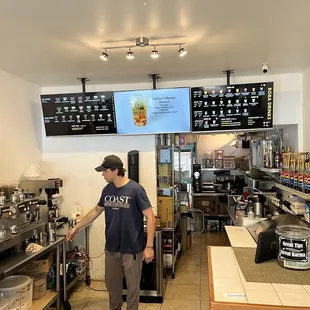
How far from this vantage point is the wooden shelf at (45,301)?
305cm

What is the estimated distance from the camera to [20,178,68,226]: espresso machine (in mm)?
3760

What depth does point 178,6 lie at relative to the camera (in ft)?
6.66

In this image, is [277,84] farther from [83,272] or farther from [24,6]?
[83,272]

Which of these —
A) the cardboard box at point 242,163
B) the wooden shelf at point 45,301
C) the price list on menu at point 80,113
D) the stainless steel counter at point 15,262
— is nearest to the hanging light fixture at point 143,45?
the price list on menu at point 80,113

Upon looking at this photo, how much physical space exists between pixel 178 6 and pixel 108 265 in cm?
224

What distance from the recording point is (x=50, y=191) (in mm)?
3873

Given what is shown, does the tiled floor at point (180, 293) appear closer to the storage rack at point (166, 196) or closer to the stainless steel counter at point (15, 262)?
the storage rack at point (166, 196)

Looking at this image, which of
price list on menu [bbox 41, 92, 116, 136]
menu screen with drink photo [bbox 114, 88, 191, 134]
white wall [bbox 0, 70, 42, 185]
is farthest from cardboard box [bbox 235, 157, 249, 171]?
white wall [bbox 0, 70, 42, 185]

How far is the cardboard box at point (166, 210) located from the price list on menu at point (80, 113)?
114cm

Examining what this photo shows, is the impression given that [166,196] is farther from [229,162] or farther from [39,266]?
[229,162]

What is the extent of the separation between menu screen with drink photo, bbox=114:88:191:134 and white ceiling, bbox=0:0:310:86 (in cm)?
27

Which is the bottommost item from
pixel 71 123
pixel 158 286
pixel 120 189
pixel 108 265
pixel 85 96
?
pixel 158 286

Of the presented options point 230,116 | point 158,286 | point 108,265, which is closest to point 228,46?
point 230,116

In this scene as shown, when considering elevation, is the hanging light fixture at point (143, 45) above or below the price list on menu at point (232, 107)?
above
